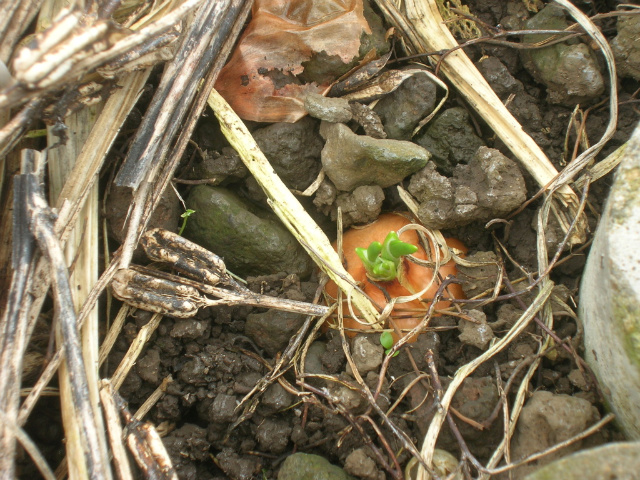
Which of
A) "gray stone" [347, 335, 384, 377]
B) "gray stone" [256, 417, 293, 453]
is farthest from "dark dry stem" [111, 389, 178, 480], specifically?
"gray stone" [347, 335, 384, 377]

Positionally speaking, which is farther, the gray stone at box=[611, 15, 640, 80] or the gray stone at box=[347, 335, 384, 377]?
the gray stone at box=[611, 15, 640, 80]

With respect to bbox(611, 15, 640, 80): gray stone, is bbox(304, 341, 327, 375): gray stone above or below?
below

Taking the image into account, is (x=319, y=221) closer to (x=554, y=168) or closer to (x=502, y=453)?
(x=554, y=168)

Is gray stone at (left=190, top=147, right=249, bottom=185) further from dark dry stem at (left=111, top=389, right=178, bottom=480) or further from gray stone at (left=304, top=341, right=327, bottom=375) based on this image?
dark dry stem at (left=111, top=389, right=178, bottom=480)

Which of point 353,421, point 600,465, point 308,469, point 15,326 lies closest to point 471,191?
point 353,421

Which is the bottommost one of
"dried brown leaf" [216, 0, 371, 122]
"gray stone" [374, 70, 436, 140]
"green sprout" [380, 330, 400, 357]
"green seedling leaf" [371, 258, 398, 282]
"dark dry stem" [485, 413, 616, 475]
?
"dark dry stem" [485, 413, 616, 475]

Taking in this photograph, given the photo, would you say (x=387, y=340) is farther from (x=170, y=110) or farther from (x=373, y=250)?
(x=170, y=110)
